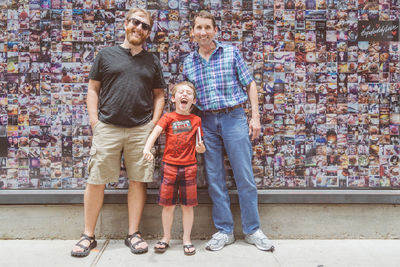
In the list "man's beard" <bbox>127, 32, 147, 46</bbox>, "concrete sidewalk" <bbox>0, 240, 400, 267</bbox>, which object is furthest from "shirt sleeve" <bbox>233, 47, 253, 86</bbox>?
"concrete sidewalk" <bbox>0, 240, 400, 267</bbox>

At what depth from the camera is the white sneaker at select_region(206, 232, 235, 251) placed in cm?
292

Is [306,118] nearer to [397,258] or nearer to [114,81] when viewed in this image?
[397,258]

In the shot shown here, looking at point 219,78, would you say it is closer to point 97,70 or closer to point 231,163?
point 231,163

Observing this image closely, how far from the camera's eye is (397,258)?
9.29ft

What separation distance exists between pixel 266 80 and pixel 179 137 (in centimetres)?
118

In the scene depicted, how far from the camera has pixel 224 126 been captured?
296cm

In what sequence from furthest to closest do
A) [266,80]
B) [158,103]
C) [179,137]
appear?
[266,80] < [158,103] < [179,137]

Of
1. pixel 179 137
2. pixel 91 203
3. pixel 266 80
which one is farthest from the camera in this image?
pixel 266 80

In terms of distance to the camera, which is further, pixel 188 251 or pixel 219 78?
pixel 219 78

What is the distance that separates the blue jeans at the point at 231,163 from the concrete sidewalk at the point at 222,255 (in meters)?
0.26

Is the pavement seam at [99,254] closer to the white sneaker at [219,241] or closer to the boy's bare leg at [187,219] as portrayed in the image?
the boy's bare leg at [187,219]

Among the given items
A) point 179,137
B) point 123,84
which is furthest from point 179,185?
point 123,84

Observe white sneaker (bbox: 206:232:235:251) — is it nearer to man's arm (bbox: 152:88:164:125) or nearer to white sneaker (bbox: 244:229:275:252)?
white sneaker (bbox: 244:229:275:252)

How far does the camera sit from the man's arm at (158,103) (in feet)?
9.80
